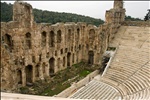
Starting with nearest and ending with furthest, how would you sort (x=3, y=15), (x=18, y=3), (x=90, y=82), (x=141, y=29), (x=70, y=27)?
(x=18, y=3) → (x=90, y=82) → (x=70, y=27) → (x=141, y=29) → (x=3, y=15)

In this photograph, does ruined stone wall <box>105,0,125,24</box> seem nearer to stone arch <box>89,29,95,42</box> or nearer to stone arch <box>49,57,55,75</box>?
stone arch <box>89,29,95,42</box>

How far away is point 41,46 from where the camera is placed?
19.5m

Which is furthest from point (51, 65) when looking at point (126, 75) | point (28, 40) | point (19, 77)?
point (126, 75)

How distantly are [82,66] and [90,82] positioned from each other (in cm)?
576

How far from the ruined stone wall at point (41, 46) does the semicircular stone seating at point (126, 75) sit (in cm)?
403

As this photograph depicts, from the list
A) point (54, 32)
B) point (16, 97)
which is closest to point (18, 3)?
point (54, 32)

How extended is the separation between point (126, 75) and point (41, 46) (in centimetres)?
941

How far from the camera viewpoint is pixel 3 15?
39.5 meters

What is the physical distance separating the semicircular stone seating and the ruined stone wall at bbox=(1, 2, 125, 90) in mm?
4030

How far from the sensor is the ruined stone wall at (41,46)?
640 inches

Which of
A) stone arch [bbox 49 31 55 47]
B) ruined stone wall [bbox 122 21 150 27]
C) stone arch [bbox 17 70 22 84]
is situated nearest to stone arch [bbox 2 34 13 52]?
stone arch [bbox 17 70 22 84]

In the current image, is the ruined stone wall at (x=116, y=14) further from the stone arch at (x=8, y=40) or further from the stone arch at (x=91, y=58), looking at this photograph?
the stone arch at (x=8, y=40)

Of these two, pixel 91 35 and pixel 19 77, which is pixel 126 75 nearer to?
pixel 91 35

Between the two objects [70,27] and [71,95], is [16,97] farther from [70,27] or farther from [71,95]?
[70,27]
